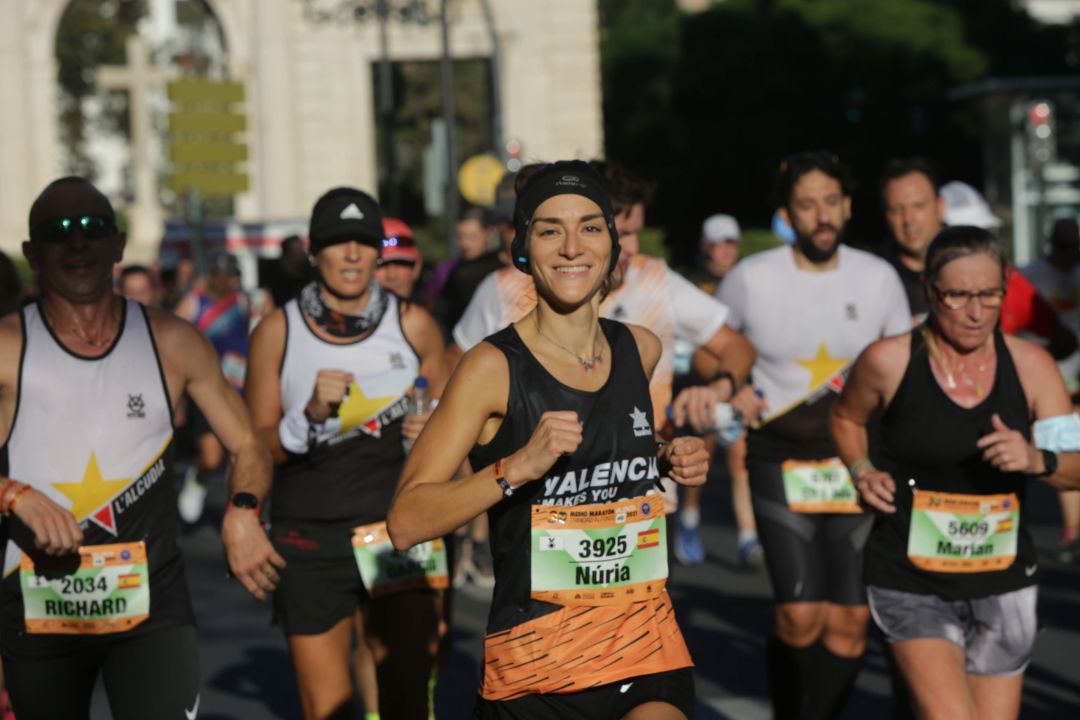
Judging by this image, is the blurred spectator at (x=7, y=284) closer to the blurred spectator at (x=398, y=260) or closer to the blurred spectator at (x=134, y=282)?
the blurred spectator at (x=398, y=260)

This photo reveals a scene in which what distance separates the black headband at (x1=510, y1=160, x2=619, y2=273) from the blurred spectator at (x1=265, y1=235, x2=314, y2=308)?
6015mm

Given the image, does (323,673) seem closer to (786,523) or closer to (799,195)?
(786,523)

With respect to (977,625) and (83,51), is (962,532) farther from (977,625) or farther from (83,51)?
(83,51)

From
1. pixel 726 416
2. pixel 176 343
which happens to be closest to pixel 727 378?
pixel 726 416

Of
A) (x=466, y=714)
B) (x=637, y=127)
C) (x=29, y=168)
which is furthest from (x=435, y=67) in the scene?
(x=466, y=714)

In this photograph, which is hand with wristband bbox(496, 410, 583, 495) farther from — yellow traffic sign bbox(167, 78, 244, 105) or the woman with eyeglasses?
yellow traffic sign bbox(167, 78, 244, 105)

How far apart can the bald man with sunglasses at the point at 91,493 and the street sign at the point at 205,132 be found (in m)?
20.9

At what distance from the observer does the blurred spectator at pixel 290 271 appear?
10.6 m

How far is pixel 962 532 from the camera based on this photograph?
5594mm

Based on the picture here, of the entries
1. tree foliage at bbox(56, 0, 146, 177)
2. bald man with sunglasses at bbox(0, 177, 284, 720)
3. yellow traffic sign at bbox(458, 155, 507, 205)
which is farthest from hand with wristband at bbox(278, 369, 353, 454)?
tree foliage at bbox(56, 0, 146, 177)

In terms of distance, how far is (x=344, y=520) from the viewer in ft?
20.5

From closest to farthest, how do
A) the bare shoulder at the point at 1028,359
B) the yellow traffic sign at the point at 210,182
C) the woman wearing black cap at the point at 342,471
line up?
the bare shoulder at the point at 1028,359, the woman wearing black cap at the point at 342,471, the yellow traffic sign at the point at 210,182

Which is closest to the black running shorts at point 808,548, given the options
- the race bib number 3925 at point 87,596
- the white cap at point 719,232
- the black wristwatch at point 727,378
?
Answer: the black wristwatch at point 727,378

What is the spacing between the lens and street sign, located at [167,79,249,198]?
2603 cm
